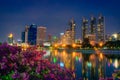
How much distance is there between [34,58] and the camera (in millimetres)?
9555

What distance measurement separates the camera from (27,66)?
8.70m

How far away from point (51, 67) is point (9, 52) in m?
1.51

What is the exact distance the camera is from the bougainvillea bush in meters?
8.36

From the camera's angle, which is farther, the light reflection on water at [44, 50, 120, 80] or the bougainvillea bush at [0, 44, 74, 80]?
the light reflection on water at [44, 50, 120, 80]

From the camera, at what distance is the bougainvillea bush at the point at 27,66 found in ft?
27.4

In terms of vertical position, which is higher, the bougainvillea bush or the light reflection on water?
the bougainvillea bush

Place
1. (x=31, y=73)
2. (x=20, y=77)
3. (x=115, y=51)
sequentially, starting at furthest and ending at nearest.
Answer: (x=115, y=51) < (x=31, y=73) < (x=20, y=77)

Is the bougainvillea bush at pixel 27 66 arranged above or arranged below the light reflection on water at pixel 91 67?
above

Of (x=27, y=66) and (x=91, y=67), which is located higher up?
(x=27, y=66)

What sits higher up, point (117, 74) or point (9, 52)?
point (9, 52)

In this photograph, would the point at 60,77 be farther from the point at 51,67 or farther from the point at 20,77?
the point at 20,77

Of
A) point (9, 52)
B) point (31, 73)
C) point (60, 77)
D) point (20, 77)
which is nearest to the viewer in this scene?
point (20, 77)

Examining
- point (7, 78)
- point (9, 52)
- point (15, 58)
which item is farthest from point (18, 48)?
point (7, 78)

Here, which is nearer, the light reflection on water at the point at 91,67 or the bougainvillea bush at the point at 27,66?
the bougainvillea bush at the point at 27,66
